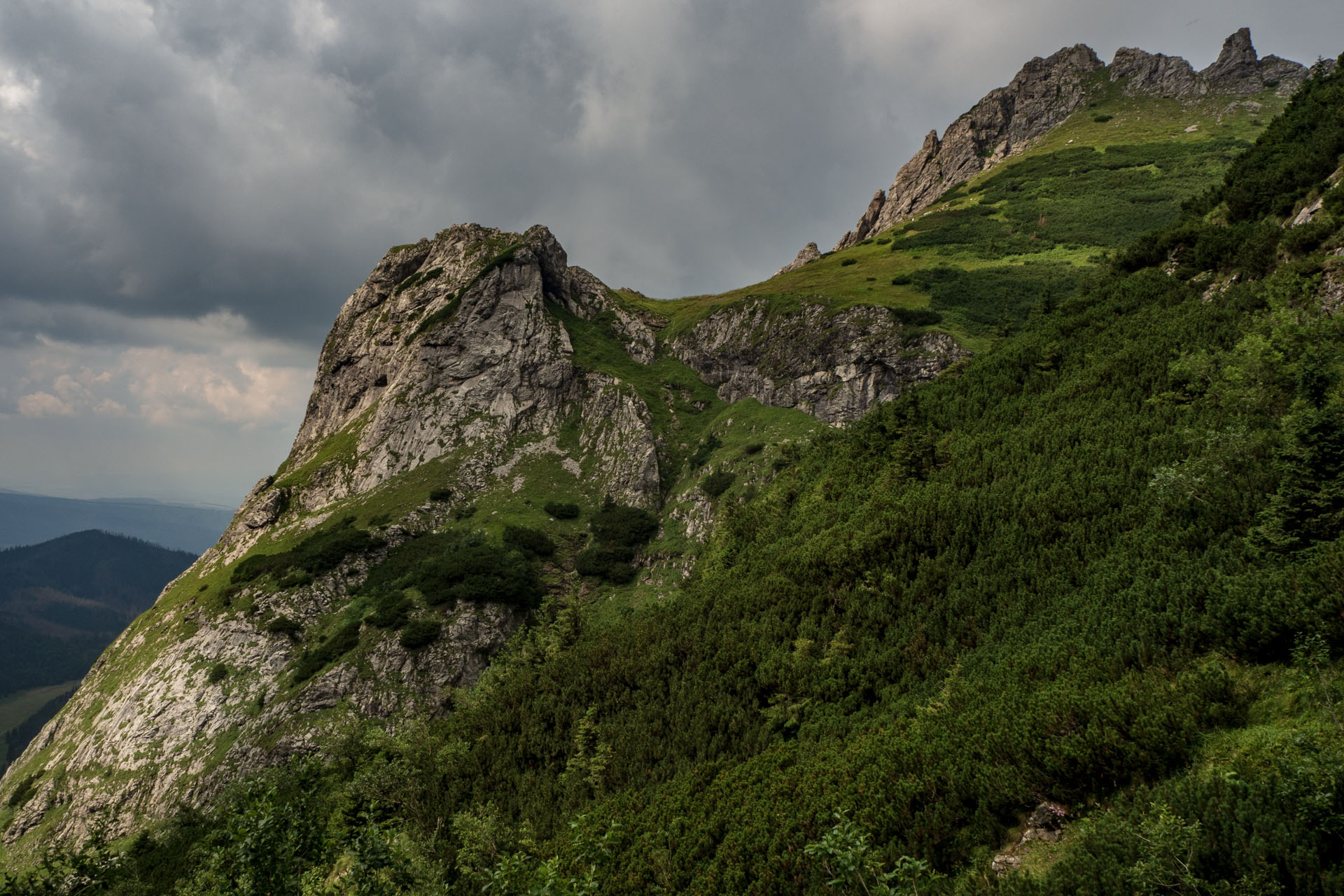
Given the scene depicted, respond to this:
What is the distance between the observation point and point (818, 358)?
69.8 metres

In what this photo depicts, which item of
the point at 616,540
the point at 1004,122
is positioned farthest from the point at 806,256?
the point at 616,540

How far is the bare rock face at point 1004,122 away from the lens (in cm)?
13412

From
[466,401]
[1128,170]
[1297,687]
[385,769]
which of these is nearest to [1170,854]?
[1297,687]

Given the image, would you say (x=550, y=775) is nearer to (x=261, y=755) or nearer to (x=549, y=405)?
(x=261, y=755)

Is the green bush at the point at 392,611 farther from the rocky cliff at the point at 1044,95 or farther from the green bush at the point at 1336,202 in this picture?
the rocky cliff at the point at 1044,95

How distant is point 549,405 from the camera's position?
83125 mm

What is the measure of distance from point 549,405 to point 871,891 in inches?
3130

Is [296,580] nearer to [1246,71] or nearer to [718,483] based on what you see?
[718,483]

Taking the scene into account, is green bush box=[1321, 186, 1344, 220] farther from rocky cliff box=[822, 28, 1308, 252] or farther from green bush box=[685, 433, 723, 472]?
rocky cliff box=[822, 28, 1308, 252]

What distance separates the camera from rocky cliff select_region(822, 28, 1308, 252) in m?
119

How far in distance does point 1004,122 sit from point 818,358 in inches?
4918

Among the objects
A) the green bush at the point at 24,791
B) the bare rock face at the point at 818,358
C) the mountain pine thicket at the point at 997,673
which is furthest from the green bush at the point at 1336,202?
the green bush at the point at 24,791

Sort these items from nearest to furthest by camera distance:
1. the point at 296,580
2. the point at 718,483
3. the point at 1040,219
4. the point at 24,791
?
the point at 24,791, the point at 296,580, the point at 718,483, the point at 1040,219

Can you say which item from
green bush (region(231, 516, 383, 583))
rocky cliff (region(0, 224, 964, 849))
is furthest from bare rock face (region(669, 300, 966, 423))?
green bush (region(231, 516, 383, 583))
